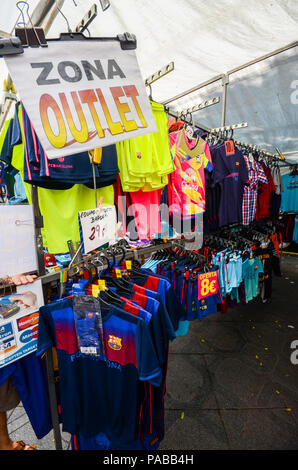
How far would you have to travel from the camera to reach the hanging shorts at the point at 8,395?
4.75 ft

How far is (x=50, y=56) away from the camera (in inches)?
38.7

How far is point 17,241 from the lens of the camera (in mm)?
1338

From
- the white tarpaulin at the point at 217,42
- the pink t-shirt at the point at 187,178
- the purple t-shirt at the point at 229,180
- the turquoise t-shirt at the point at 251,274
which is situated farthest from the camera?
the turquoise t-shirt at the point at 251,274

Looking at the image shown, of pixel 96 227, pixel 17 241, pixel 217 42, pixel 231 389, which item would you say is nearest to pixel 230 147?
pixel 217 42

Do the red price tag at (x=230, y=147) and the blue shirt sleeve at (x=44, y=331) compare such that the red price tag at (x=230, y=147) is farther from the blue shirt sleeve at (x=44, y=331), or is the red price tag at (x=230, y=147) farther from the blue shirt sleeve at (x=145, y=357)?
the blue shirt sleeve at (x=44, y=331)

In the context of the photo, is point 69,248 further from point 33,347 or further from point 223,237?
point 223,237

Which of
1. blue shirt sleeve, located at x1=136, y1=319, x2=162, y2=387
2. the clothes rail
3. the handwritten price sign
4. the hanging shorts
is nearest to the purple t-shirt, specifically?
the handwritten price sign

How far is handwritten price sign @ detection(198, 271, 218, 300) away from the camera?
7.15 feet

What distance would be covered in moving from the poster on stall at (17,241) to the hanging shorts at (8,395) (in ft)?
2.55

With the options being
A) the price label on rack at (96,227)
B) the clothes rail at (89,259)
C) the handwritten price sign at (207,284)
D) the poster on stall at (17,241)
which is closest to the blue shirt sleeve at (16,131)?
the poster on stall at (17,241)

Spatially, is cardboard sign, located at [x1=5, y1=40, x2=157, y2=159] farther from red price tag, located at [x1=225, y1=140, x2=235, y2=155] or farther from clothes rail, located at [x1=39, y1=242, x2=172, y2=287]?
red price tag, located at [x1=225, y1=140, x2=235, y2=155]
